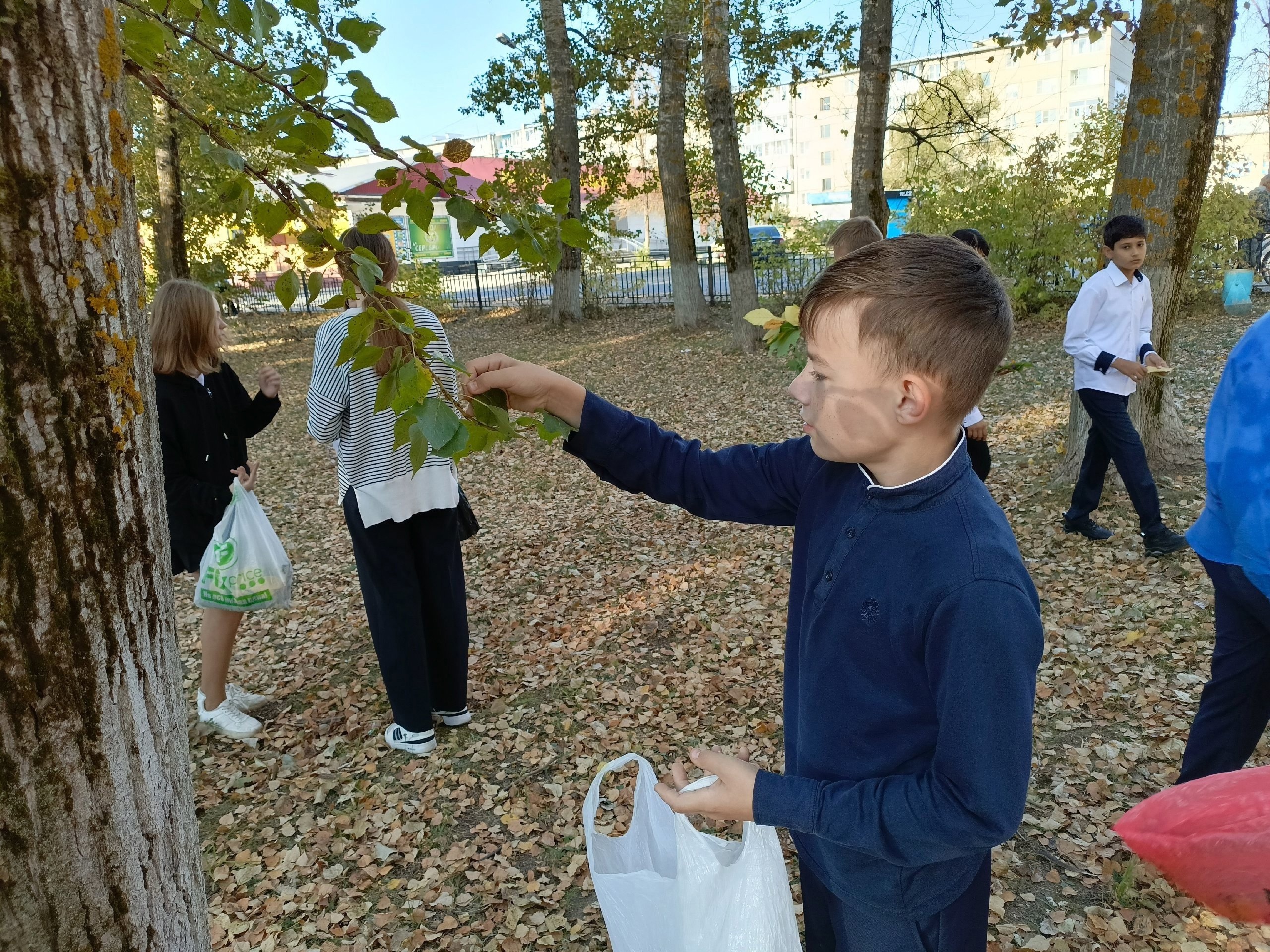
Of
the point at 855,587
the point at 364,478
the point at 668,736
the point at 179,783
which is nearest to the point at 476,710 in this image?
the point at 668,736

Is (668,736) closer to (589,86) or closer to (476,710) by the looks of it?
(476,710)

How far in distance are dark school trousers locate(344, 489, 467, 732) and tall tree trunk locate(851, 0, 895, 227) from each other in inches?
290

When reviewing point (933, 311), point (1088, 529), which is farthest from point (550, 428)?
point (1088, 529)

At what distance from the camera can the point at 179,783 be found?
1.35m

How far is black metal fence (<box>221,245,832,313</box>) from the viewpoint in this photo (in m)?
16.2

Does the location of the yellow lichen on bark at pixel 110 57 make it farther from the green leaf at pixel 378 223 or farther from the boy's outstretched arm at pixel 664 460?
the boy's outstretched arm at pixel 664 460

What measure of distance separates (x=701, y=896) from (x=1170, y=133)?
18.0 feet

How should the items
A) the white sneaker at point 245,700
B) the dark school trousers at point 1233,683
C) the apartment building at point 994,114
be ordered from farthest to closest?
the apartment building at point 994,114, the white sneaker at point 245,700, the dark school trousers at point 1233,683

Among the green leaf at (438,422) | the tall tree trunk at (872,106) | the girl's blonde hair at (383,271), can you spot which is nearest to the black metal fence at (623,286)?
the tall tree trunk at (872,106)

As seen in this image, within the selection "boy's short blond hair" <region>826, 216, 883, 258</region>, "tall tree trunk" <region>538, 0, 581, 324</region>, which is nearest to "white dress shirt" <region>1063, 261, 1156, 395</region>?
"boy's short blond hair" <region>826, 216, 883, 258</region>

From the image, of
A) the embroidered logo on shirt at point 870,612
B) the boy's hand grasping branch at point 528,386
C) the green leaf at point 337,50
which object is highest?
the green leaf at point 337,50

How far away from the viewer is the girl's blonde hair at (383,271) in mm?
1707

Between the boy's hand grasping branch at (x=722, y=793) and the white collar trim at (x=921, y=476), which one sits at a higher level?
the white collar trim at (x=921, y=476)

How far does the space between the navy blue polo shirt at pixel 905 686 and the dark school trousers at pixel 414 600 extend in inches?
83.9
